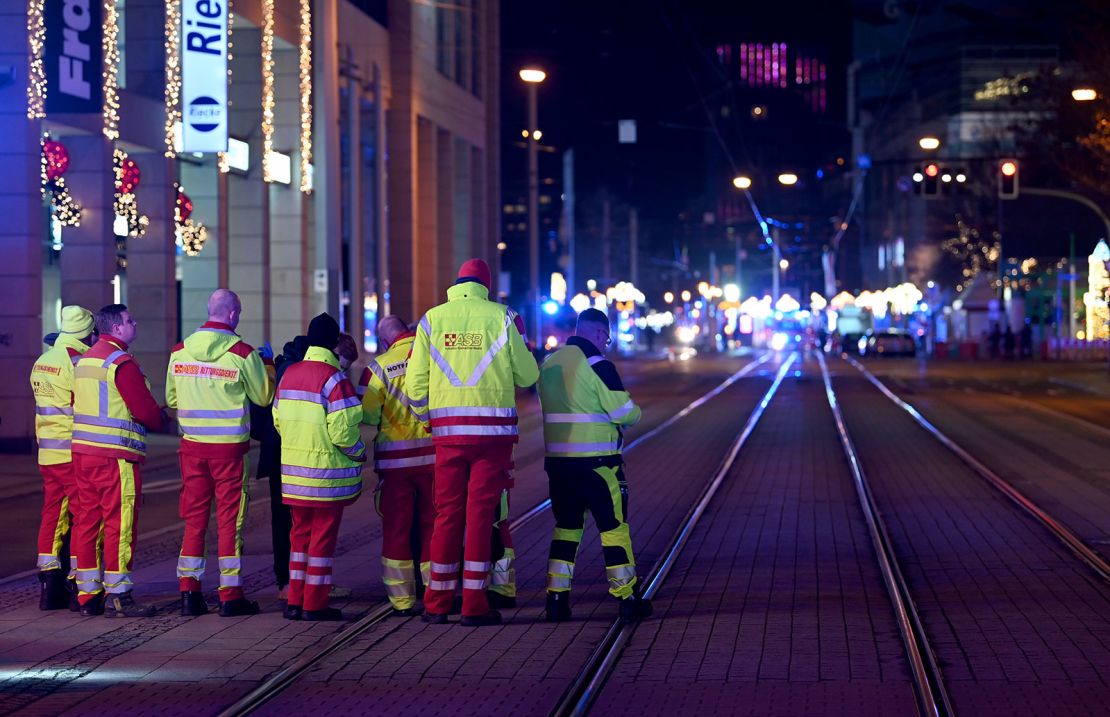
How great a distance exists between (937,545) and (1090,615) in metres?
3.33

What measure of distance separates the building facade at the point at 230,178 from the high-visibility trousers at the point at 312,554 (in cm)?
1500

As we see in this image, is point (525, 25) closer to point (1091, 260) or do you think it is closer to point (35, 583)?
point (1091, 260)

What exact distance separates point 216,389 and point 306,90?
2641 centimetres

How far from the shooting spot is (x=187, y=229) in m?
29.8

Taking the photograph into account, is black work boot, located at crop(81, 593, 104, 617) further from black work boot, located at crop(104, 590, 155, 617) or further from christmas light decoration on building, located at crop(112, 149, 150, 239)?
christmas light decoration on building, located at crop(112, 149, 150, 239)

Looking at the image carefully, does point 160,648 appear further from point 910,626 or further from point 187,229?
point 187,229

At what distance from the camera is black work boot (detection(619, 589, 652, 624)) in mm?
9266

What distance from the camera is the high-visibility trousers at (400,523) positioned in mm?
9664

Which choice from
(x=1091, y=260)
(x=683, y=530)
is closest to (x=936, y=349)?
(x=1091, y=260)

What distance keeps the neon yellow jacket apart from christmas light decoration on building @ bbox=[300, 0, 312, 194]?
87.1ft

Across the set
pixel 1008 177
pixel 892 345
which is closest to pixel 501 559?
pixel 1008 177

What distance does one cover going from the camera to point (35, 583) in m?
11.3

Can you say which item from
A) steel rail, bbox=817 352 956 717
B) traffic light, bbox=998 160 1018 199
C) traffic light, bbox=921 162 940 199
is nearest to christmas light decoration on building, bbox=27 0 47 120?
steel rail, bbox=817 352 956 717

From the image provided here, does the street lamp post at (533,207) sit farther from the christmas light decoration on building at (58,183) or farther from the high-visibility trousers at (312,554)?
the high-visibility trousers at (312,554)
